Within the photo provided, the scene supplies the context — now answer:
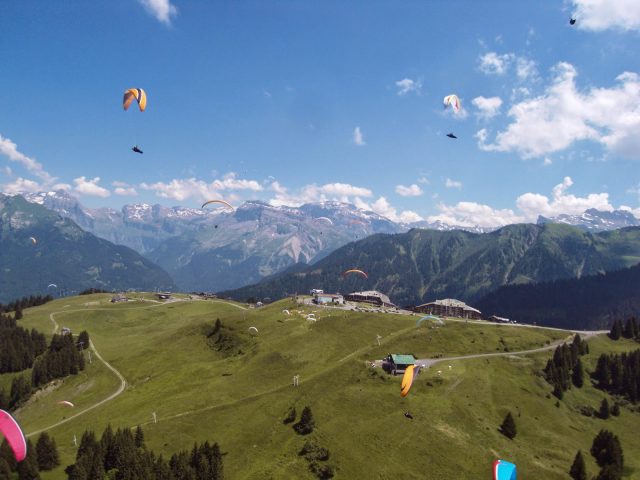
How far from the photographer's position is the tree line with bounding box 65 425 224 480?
6488cm

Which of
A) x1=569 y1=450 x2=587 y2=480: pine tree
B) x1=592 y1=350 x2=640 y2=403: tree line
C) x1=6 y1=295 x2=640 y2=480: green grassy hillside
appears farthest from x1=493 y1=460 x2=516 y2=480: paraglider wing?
x1=592 y1=350 x2=640 y2=403: tree line

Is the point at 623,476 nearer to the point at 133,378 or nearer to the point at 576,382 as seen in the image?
the point at 576,382

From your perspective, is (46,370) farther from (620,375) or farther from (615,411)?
(620,375)

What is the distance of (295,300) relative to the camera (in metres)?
180

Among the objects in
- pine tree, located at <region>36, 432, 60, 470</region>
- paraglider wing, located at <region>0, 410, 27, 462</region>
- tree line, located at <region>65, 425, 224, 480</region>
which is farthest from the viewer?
pine tree, located at <region>36, 432, 60, 470</region>

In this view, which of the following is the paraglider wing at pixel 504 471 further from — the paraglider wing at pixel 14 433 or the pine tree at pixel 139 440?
the pine tree at pixel 139 440

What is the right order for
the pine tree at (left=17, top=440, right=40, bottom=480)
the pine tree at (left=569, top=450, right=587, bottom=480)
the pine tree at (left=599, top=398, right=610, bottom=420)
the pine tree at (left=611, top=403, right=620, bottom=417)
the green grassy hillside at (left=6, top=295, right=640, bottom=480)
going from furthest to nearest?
1. the pine tree at (left=611, top=403, right=620, bottom=417)
2. the pine tree at (left=599, top=398, right=610, bottom=420)
3. the green grassy hillside at (left=6, top=295, right=640, bottom=480)
4. the pine tree at (left=569, top=450, right=587, bottom=480)
5. the pine tree at (left=17, top=440, right=40, bottom=480)

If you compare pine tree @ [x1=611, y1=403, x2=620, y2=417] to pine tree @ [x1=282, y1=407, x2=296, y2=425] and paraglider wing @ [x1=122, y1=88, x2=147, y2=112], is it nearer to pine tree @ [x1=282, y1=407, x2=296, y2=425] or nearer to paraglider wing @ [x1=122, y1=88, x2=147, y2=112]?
pine tree @ [x1=282, y1=407, x2=296, y2=425]

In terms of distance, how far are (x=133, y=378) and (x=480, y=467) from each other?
3869 inches

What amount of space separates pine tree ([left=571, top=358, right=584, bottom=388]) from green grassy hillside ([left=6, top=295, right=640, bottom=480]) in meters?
2.18

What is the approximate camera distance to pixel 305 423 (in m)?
80.9

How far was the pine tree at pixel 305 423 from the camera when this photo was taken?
262 feet

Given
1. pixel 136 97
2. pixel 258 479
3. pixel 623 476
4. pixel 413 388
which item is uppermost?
pixel 136 97

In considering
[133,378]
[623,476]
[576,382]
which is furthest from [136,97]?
[576,382]
